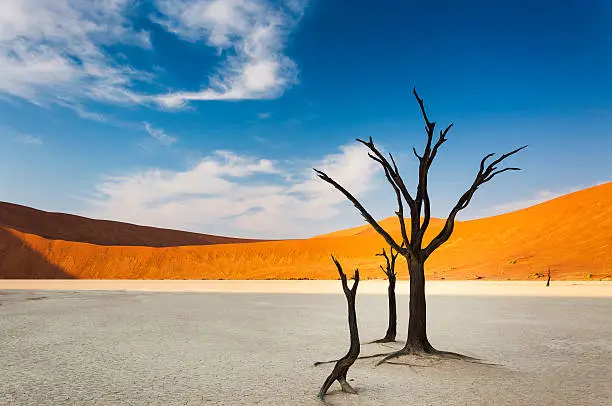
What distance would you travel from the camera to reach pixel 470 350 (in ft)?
30.5

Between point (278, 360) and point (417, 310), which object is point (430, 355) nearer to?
point (417, 310)

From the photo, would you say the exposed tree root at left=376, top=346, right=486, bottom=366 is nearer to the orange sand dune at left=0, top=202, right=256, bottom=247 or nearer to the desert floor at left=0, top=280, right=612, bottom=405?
the desert floor at left=0, top=280, right=612, bottom=405

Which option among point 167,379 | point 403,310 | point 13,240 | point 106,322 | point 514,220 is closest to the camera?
point 167,379

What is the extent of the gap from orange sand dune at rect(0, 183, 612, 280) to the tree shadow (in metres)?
0.10

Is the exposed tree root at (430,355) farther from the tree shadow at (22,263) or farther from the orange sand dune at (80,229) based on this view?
the orange sand dune at (80,229)

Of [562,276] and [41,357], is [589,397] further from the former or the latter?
[562,276]

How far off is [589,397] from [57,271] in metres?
63.4

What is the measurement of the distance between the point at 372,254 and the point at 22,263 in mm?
40149

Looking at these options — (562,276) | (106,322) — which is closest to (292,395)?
(106,322)

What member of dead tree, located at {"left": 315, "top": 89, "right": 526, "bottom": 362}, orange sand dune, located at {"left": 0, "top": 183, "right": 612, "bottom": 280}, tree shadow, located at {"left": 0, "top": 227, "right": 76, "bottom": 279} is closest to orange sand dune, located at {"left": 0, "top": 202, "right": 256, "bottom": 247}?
tree shadow, located at {"left": 0, "top": 227, "right": 76, "bottom": 279}

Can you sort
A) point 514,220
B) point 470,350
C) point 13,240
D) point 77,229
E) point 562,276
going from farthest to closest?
point 77,229
point 13,240
point 514,220
point 562,276
point 470,350

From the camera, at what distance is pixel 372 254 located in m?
63.8

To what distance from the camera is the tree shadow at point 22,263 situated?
58900mm

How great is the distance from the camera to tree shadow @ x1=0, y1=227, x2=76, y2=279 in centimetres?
5890
